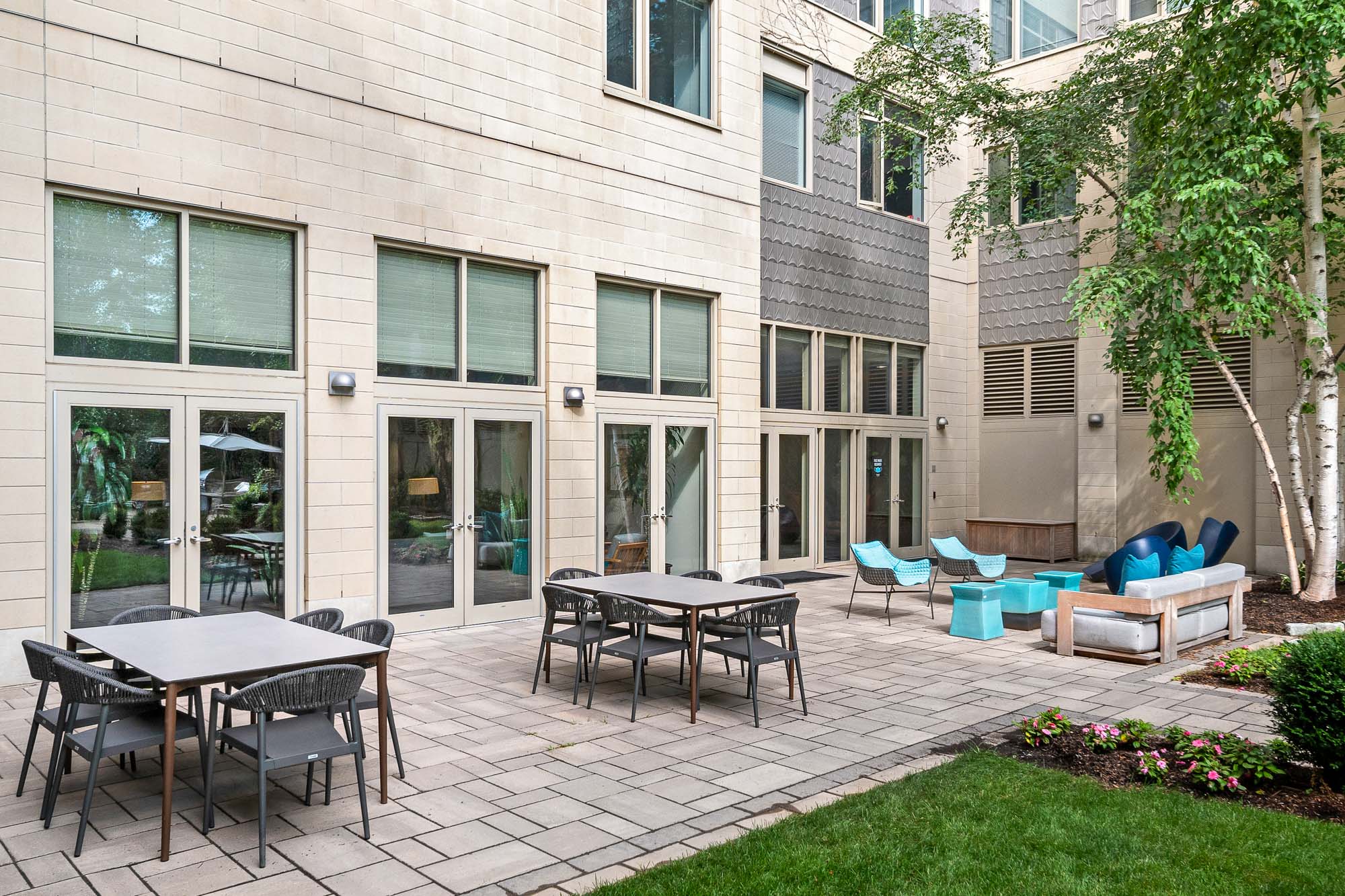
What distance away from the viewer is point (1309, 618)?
9.24 metres

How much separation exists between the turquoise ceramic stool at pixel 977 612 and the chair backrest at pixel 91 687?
7025 mm

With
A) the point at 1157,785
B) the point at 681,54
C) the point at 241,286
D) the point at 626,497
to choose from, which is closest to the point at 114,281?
the point at 241,286

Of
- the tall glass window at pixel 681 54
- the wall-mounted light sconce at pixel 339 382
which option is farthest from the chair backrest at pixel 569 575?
the tall glass window at pixel 681 54

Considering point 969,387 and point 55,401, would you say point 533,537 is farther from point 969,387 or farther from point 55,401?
point 969,387

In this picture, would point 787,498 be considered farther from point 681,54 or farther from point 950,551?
point 681,54

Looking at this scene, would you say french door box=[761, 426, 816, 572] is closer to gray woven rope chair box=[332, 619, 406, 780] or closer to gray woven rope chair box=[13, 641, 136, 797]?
gray woven rope chair box=[332, 619, 406, 780]

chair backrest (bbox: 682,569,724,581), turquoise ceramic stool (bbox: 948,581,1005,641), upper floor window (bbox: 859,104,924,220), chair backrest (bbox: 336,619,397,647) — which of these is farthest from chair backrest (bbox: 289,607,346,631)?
upper floor window (bbox: 859,104,924,220)

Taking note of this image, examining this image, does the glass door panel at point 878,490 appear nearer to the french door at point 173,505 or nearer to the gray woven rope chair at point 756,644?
the gray woven rope chair at point 756,644

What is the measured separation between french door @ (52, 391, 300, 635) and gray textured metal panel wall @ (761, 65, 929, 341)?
7070 millimetres

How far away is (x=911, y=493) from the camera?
15547mm

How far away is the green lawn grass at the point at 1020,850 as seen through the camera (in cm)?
348

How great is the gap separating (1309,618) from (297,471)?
974cm

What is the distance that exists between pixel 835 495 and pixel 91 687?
11.5 meters

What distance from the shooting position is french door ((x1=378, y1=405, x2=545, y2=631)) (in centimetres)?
874
